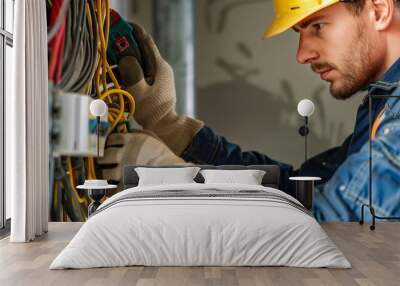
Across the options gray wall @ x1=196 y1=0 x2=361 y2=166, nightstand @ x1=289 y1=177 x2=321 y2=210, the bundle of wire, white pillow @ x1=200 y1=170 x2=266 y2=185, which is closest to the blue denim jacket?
gray wall @ x1=196 y1=0 x2=361 y2=166

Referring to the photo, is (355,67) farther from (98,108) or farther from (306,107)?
(98,108)

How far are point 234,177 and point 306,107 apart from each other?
120 cm

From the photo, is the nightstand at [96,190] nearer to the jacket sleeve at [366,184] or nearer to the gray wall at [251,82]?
the gray wall at [251,82]

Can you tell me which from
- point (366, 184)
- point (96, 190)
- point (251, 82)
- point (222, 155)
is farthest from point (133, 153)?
point (366, 184)

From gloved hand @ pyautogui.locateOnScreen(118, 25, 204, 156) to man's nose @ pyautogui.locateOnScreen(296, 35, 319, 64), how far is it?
139 centimetres

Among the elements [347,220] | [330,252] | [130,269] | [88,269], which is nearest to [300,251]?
[330,252]

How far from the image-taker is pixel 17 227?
5.25 m

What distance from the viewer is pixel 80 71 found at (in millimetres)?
6480

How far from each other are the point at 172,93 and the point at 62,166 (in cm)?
153

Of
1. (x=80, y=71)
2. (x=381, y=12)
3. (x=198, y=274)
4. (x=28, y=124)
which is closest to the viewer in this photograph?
(x=198, y=274)

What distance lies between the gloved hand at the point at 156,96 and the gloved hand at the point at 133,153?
100 millimetres

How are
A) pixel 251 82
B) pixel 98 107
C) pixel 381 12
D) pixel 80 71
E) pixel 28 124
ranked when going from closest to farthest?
pixel 28 124 < pixel 98 107 < pixel 80 71 < pixel 381 12 < pixel 251 82

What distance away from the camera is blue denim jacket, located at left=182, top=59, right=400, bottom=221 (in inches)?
263

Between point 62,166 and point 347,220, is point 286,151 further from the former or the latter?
point 62,166
